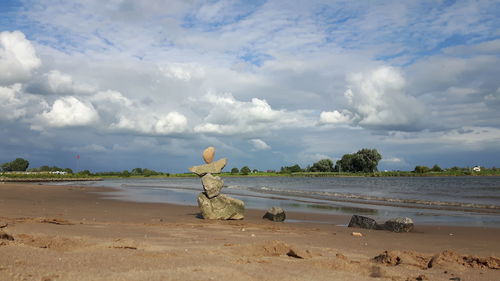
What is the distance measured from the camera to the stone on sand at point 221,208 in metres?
18.0

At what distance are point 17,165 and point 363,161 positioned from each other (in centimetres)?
12582

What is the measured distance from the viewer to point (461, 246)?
12.1 metres

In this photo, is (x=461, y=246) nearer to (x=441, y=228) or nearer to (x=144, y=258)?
(x=441, y=228)

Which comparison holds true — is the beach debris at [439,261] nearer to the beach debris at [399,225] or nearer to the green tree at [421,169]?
the beach debris at [399,225]

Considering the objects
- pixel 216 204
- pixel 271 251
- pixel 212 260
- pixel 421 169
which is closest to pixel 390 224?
pixel 216 204

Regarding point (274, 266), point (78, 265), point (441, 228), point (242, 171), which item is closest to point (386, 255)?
point (274, 266)

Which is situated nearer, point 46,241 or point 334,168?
point 46,241

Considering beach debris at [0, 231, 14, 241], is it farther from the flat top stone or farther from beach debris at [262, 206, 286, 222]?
beach debris at [262, 206, 286, 222]

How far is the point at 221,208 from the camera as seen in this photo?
713 inches

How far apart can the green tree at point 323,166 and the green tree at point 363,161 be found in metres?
12.5

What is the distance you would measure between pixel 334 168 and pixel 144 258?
168 meters

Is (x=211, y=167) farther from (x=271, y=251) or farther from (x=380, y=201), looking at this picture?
(x=380, y=201)

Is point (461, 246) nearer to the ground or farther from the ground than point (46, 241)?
nearer to the ground

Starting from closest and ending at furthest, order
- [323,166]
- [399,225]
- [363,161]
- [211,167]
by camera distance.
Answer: [399,225] < [211,167] < [363,161] < [323,166]
